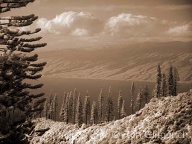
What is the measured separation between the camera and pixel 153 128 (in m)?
43.4

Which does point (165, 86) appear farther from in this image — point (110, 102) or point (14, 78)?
point (14, 78)

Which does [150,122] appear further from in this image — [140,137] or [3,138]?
[3,138]

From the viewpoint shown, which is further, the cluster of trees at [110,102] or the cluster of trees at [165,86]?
the cluster of trees at [110,102]

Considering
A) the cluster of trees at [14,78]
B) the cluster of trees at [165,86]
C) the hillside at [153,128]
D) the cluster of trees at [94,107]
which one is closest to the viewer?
the cluster of trees at [14,78]

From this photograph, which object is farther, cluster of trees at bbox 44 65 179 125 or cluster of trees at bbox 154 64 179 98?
cluster of trees at bbox 44 65 179 125

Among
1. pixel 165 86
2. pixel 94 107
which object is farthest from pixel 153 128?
pixel 94 107

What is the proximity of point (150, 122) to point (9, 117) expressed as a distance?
34.4m

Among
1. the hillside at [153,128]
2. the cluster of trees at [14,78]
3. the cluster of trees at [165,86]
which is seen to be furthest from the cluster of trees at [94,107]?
the cluster of trees at [14,78]

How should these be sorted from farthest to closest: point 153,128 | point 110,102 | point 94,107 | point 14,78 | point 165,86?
point 94,107
point 110,102
point 165,86
point 153,128
point 14,78

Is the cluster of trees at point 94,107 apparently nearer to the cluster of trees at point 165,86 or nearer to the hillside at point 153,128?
the cluster of trees at point 165,86

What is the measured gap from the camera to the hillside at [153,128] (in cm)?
3919

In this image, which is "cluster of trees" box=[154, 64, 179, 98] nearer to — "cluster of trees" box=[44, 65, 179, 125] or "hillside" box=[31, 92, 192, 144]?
"cluster of trees" box=[44, 65, 179, 125]

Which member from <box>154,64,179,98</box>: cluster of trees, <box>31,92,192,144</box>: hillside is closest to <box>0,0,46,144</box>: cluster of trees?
<box>31,92,192,144</box>: hillside

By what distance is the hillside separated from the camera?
39.2 meters
